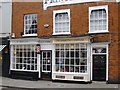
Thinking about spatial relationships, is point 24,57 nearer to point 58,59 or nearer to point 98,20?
point 58,59

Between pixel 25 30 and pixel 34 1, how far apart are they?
2.56m

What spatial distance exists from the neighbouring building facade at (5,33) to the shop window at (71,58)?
556cm

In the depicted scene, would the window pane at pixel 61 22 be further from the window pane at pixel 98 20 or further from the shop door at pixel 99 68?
the shop door at pixel 99 68

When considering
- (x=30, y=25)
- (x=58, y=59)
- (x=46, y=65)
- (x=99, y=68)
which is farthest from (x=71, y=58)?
(x=30, y=25)

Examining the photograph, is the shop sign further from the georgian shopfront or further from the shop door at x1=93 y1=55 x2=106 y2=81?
the shop door at x1=93 y1=55 x2=106 y2=81

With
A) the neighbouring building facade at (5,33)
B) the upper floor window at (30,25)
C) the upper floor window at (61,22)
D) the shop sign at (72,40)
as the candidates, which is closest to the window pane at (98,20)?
the shop sign at (72,40)

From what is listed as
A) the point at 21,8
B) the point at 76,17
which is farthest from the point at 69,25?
the point at 21,8

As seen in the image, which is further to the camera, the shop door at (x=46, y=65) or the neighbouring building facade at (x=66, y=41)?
the shop door at (x=46, y=65)

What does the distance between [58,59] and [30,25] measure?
412 centimetres

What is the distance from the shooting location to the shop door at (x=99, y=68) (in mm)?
22859

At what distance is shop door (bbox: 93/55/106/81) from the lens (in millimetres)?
22859

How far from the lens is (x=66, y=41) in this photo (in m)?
23.7

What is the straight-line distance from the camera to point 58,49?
24484 mm

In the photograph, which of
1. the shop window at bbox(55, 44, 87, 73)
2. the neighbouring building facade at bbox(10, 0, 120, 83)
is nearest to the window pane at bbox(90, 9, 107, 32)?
the neighbouring building facade at bbox(10, 0, 120, 83)
